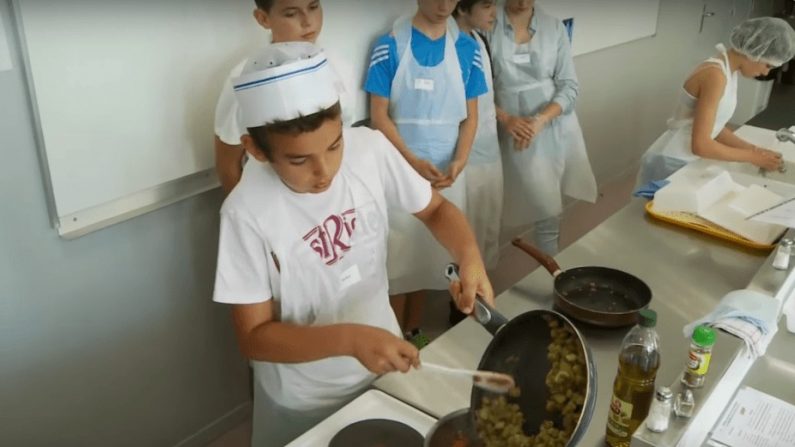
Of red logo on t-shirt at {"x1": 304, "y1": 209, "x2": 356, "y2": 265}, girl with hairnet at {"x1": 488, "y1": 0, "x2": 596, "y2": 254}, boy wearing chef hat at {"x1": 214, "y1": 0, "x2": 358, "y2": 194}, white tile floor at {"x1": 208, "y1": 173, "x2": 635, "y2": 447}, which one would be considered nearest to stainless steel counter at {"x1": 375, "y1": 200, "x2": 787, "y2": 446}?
red logo on t-shirt at {"x1": 304, "y1": 209, "x2": 356, "y2": 265}

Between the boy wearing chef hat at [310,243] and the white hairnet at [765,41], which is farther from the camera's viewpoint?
the white hairnet at [765,41]

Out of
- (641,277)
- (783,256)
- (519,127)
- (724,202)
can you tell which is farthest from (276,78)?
(519,127)

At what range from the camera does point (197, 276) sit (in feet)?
5.87

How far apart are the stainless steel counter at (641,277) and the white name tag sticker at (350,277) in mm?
178

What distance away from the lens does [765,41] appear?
2102 mm

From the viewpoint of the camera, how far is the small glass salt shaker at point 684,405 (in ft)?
2.89

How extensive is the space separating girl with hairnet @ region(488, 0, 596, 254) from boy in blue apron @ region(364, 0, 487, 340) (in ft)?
0.76

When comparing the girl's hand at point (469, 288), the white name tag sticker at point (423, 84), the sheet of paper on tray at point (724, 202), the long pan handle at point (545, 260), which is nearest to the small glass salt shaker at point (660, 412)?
the girl's hand at point (469, 288)

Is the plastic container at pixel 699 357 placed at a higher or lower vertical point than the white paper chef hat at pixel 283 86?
lower

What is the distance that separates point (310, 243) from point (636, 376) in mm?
545

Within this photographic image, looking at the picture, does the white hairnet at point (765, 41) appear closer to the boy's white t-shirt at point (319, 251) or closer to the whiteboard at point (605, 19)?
the whiteboard at point (605, 19)

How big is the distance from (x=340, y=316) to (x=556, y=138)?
62.0 inches

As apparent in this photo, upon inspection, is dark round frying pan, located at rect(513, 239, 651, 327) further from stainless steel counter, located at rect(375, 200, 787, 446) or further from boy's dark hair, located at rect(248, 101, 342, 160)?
boy's dark hair, located at rect(248, 101, 342, 160)

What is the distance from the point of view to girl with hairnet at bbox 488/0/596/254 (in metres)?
2.34
